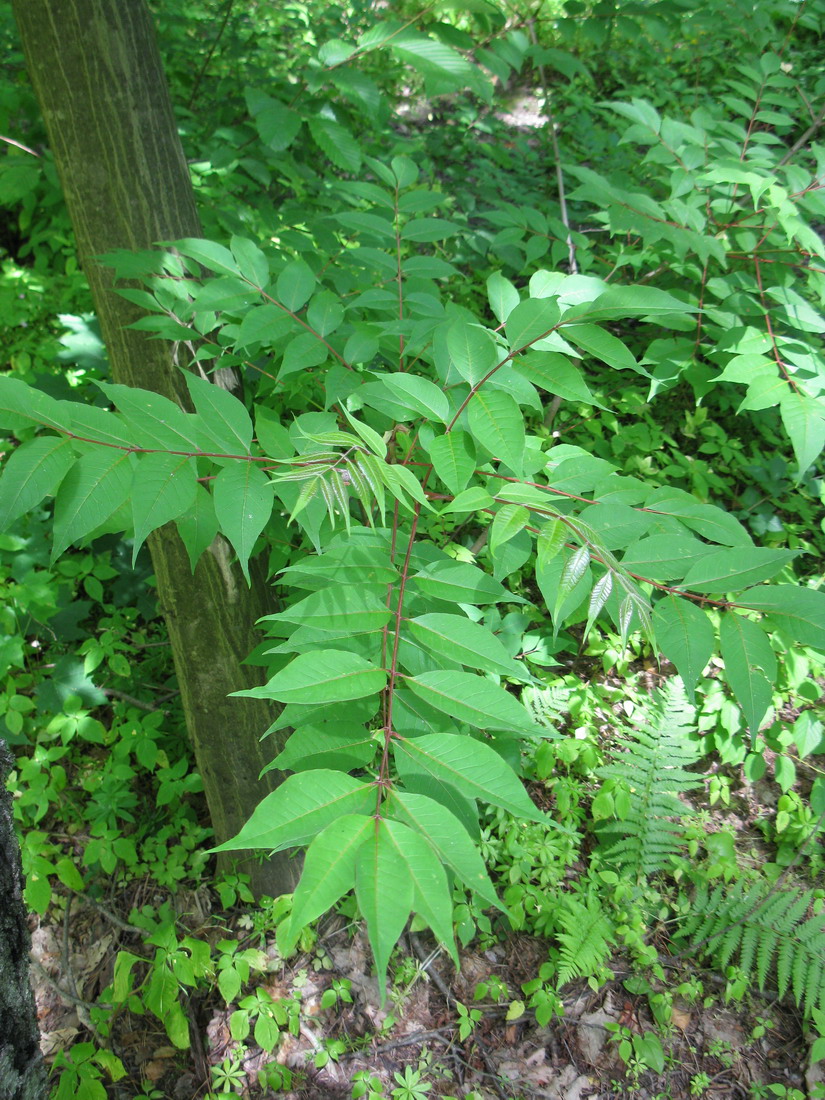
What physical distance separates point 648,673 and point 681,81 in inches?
Result: 220

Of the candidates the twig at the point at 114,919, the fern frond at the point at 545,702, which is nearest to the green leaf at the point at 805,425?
the fern frond at the point at 545,702

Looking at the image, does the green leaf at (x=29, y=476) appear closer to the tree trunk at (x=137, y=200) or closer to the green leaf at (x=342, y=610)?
the green leaf at (x=342, y=610)

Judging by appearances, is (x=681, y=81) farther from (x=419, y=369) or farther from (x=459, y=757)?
(x=459, y=757)

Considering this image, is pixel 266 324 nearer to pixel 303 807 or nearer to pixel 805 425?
pixel 303 807

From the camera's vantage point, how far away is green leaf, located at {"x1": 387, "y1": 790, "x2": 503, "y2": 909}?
85 cm

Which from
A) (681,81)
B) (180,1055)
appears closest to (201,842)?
(180,1055)

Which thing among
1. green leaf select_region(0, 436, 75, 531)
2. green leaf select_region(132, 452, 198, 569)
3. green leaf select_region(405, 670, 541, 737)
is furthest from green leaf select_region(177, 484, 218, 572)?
green leaf select_region(405, 670, 541, 737)

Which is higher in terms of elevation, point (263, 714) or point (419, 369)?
point (419, 369)

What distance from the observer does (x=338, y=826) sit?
872 millimetres

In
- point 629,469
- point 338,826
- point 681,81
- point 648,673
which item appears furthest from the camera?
point 681,81

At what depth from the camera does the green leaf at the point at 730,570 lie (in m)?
1.17

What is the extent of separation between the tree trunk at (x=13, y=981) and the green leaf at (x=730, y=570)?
1414mm

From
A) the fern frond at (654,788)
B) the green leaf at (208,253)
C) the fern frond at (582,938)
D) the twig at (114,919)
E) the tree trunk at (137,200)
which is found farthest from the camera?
the fern frond at (654,788)

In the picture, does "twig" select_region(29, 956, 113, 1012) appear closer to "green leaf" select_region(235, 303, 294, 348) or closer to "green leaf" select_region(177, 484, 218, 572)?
"green leaf" select_region(177, 484, 218, 572)
